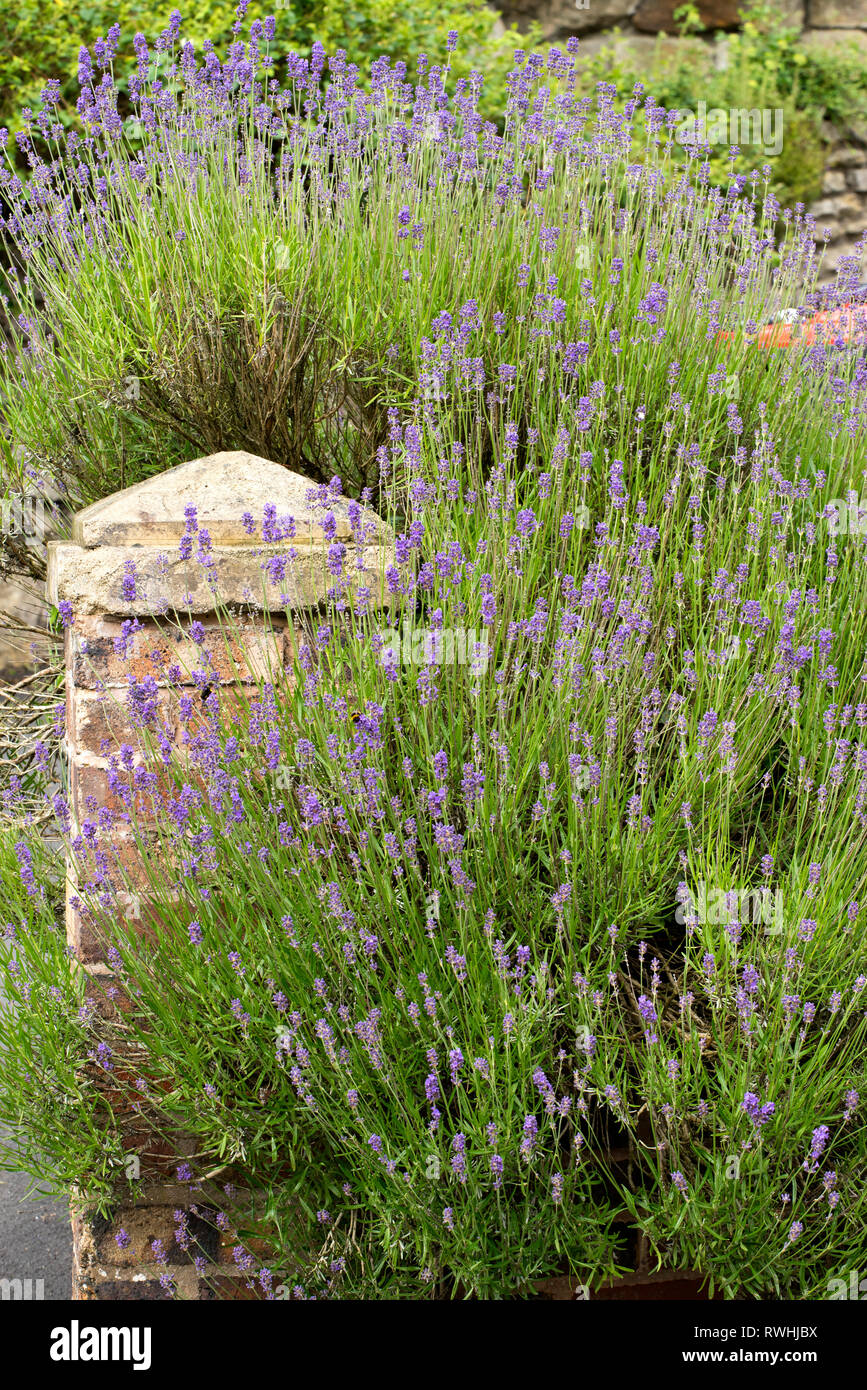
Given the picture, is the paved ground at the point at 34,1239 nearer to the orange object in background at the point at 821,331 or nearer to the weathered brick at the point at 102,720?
the weathered brick at the point at 102,720

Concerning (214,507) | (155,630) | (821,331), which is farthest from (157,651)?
(821,331)

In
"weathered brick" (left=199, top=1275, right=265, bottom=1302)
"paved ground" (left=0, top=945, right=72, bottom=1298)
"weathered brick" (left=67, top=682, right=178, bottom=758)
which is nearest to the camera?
"weathered brick" (left=199, top=1275, right=265, bottom=1302)

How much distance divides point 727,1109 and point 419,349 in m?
2.36

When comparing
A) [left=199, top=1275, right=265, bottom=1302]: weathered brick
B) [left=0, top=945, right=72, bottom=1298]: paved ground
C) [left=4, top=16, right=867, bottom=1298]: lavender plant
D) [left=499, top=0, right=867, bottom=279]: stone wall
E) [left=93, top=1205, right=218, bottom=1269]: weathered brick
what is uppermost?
[left=499, top=0, right=867, bottom=279]: stone wall

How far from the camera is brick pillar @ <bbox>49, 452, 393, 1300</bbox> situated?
2.82m

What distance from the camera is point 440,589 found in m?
2.87

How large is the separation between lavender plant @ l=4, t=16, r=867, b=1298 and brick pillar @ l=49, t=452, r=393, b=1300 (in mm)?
67

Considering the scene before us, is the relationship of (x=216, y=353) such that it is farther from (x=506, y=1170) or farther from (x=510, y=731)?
(x=506, y=1170)

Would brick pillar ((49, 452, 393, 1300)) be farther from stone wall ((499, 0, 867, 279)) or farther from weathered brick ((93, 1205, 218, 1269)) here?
stone wall ((499, 0, 867, 279))

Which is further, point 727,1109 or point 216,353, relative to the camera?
point 216,353

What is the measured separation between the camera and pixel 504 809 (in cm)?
255

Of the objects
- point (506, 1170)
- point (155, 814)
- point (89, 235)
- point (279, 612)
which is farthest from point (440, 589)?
point (89, 235)

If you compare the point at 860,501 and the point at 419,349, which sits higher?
the point at 419,349

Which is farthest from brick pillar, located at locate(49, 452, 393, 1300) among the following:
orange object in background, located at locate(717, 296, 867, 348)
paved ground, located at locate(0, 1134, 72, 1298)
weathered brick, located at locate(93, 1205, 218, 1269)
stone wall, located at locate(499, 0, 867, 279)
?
stone wall, located at locate(499, 0, 867, 279)
